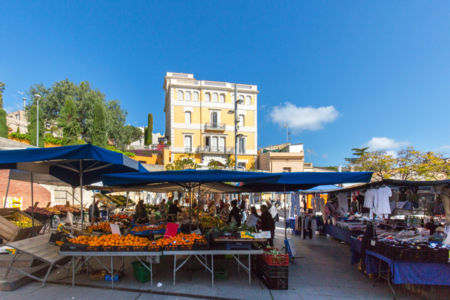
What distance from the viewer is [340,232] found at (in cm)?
1047

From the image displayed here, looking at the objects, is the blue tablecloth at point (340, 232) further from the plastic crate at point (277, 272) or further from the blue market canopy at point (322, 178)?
the plastic crate at point (277, 272)

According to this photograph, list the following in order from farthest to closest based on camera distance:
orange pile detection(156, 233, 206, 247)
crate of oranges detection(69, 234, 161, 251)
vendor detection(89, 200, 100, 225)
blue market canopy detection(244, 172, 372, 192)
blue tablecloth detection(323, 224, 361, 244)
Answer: vendor detection(89, 200, 100, 225)
blue tablecloth detection(323, 224, 361, 244)
blue market canopy detection(244, 172, 372, 192)
orange pile detection(156, 233, 206, 247)
crate of oranges detection(69, 234, 161, 251)

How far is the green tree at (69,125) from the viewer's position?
2854 cm

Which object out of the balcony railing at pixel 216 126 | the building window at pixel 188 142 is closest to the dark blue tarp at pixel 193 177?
the building window at pixel 188 142

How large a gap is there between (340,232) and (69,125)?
Result: 29.4 meters

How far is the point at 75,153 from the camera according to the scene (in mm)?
5094

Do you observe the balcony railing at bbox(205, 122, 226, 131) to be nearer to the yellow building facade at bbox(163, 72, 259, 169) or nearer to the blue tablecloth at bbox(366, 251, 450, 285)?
the yellow building facade at bbox(163, 72, 259, 169)

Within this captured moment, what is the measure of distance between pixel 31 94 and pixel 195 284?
138 ft

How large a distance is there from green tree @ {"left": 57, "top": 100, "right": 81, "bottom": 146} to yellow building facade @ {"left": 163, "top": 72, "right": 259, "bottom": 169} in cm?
1256

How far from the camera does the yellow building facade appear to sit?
38812mm

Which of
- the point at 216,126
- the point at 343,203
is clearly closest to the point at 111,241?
the point at 343,203

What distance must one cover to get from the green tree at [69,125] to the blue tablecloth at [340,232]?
26471mm

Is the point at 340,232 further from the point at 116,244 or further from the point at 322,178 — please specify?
the point at 116,244

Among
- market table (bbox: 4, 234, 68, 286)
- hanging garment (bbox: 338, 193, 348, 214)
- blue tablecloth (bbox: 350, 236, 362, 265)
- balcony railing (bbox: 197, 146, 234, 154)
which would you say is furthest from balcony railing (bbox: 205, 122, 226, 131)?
market table (bbox: 4, 234, 68, 286)
